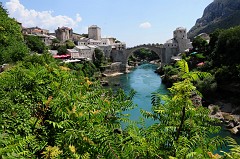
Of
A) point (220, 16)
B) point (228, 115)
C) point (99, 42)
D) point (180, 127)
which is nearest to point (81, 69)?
point (228, 115)

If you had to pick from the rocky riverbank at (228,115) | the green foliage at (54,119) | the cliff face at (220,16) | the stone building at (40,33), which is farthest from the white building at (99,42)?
the green foliage at (54,119)

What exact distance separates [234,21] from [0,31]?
308 ft

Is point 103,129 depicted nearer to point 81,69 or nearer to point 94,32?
point 81,69

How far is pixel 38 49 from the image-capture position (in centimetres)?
4906

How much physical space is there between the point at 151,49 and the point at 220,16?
7516cm

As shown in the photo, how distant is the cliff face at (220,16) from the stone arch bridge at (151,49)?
4348 cm

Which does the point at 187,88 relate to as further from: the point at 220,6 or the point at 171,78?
the point at 220,6

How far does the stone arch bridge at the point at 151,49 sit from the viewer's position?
66.1 meters

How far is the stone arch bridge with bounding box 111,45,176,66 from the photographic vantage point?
6612 centimetres

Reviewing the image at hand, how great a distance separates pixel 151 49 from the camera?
69.2 meters

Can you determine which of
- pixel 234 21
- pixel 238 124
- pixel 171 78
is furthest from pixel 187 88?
pixel 234 21

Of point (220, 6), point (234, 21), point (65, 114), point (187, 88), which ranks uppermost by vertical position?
point (220, 6)

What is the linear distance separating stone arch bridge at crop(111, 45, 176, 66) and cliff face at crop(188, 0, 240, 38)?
43476 mm

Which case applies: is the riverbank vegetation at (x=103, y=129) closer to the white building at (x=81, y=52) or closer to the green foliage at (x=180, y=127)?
the green foliage at (x=180, y=127)
